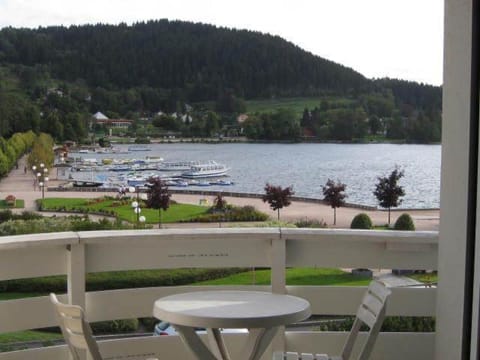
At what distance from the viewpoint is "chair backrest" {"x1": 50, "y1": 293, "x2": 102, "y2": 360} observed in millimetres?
2314

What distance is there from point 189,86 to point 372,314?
10.8m

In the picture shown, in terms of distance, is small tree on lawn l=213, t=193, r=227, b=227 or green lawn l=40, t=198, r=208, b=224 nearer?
green lawn l=40, t=198, r=208, b=224

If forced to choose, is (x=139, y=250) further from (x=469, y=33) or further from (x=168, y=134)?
(x=168, y=134)

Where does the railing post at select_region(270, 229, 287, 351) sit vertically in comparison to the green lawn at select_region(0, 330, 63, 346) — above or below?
above

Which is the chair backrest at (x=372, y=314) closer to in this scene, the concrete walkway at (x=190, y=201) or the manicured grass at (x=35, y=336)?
the manicured grass at (x=35, y=336)

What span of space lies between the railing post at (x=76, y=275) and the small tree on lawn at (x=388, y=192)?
17843 mm

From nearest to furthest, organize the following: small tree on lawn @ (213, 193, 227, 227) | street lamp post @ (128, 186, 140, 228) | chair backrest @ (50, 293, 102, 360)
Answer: chair backrest @ (50, 293, 102, 360) → street lamp post @ (128, 186, 140, 228) → small tree on lawn @ (213, 193, 227, 227)

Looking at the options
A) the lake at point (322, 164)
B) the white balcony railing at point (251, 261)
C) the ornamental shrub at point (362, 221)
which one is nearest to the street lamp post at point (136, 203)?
the lake at point (322, 164)

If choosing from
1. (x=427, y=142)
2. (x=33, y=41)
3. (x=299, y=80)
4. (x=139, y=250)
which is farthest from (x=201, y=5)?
(x=139, y=250)

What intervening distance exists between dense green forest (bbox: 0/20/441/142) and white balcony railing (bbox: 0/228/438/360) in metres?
5.13

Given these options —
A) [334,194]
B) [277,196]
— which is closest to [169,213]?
[277,196]

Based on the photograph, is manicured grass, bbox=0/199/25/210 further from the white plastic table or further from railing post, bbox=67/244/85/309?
the white plastic table

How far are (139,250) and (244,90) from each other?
1251 cm

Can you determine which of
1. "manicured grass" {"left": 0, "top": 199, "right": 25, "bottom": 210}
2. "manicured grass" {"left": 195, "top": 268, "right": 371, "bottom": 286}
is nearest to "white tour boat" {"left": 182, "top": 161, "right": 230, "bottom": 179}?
"manicured grass" {"left": 0, "top": 199, "right": 25, "bottom": 210}
